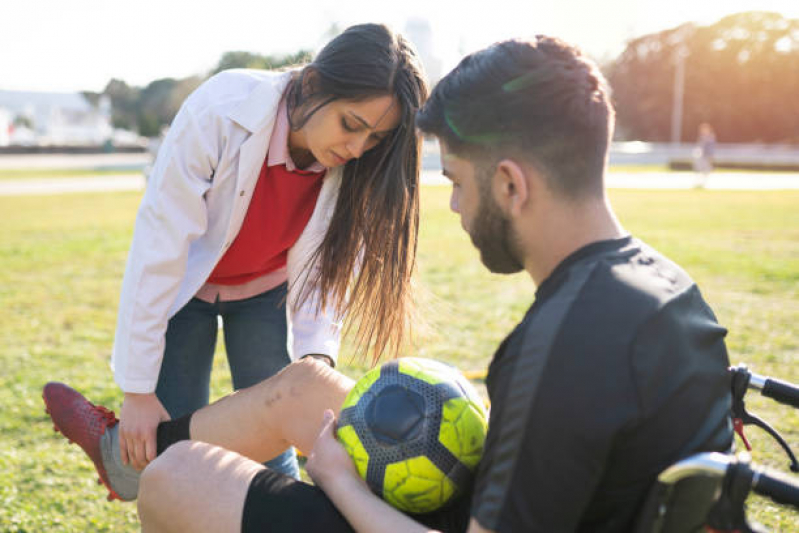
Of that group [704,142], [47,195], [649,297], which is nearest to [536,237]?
[649,297]

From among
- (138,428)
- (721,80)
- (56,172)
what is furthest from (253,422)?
(721,80)

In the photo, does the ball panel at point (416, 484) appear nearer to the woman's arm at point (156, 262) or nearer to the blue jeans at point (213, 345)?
the woman's arm at point (156, 262)

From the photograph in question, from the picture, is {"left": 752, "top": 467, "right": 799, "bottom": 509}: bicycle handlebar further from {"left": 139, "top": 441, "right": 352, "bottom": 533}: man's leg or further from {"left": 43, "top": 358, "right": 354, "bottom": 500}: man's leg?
{"left": 43, "top": 358, "right": 354, "bottom": 500}: man's leg

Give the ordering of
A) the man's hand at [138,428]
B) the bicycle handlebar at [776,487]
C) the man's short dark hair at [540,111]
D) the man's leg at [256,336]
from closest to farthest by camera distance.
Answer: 1. the bicycle handlebar at [776,487]
2. the man's short dark hair at [540,111]
3. the man's hand at [138,428]
4. the man's leg at [256,336]

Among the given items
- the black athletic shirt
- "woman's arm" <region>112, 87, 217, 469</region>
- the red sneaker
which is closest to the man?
the black athletic shirt

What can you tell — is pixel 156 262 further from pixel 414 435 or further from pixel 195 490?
pixel 414 435

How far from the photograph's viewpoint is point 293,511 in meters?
1.88

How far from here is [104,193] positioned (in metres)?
24.1

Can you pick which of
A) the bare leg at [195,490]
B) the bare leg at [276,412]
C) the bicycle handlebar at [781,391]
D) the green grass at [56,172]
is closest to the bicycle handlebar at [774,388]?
the bicycle handlebar at [781,391]

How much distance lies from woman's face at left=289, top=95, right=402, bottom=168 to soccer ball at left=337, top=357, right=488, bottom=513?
3.87 feet

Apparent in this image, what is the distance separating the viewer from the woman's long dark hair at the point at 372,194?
9.52 feet

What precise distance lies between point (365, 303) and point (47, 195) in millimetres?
22877

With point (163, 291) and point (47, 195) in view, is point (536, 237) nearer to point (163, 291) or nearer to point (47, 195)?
point (163, 291)

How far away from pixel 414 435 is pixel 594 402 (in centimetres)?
73
